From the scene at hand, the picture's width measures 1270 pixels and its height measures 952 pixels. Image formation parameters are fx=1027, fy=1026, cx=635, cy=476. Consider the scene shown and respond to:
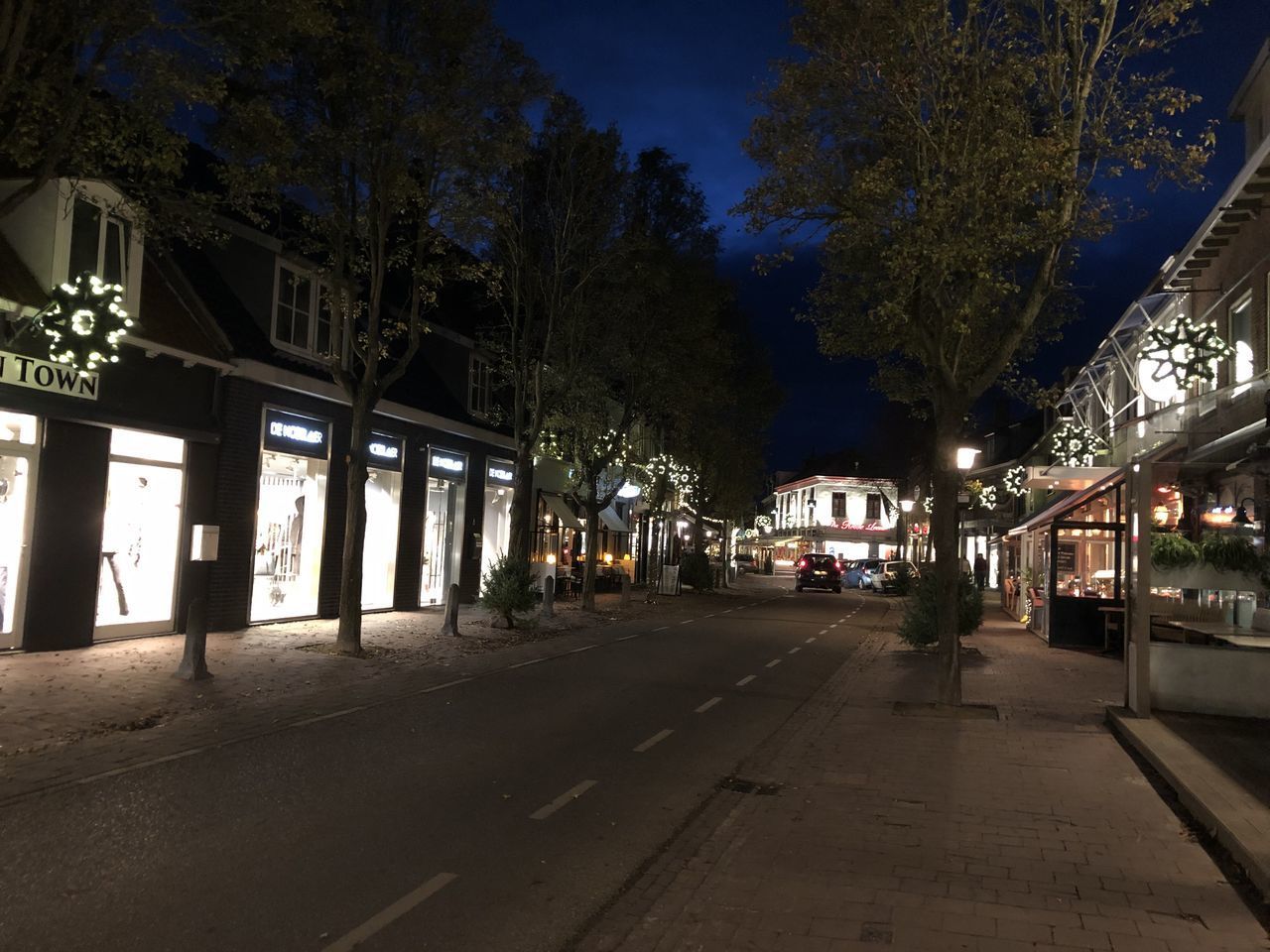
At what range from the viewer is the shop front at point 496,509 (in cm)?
2611

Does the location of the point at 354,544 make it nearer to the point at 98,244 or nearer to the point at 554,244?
the point at 98,244

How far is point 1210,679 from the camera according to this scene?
11242 mm

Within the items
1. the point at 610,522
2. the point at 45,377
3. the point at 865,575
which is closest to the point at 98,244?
the point at 45,377

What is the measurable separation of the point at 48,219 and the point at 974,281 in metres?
11.2

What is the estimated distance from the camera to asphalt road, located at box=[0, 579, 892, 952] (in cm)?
479

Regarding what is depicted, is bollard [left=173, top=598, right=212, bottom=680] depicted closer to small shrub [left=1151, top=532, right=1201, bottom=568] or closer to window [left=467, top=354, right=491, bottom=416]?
small shrub [left=1151, top=532, right=1201, bottom=568]

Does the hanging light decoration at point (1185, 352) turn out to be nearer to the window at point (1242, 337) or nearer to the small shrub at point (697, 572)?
the window at point (1242, 337)

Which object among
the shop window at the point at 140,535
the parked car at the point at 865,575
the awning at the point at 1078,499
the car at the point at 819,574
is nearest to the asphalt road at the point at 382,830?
the shop window at the point at 140,535

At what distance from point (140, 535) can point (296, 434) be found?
3.63m

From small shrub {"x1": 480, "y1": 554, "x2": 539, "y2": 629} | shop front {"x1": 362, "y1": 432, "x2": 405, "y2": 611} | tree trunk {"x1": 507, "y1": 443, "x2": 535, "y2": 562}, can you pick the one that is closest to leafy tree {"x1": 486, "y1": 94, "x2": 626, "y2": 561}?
tree trunk {"x1": 507, "y1": 443, "x2": 535, "y2": 562}

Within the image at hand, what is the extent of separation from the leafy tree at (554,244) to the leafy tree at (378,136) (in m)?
5.99

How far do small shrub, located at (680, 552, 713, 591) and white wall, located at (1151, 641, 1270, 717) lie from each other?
27.8 metres

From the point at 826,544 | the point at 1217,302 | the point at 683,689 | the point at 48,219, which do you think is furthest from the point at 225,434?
the point at 826,544

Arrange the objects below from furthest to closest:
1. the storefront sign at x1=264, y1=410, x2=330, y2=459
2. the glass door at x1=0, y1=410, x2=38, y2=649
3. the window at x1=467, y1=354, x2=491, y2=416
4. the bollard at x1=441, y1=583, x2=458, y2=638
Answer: the window at x1=467, y1=354, x2=491, y2=416 → the bollard at x1=441, y1=583, x2=458, y2=638 → the storefront sign at x1=264, y1=410, x2=330, y2=459 → the glass door at x1=0, y1=410, x2=38, y2=649
